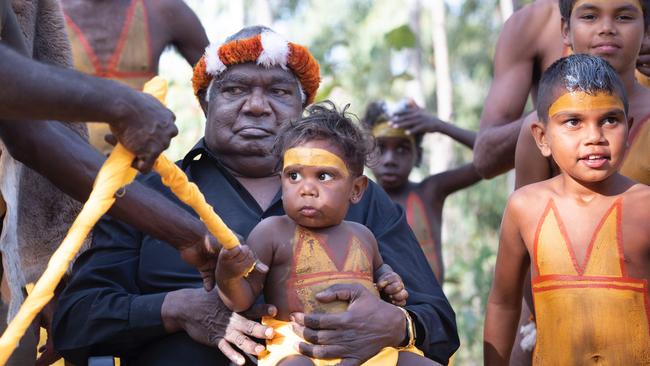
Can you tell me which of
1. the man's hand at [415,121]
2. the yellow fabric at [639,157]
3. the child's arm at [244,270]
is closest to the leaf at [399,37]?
the man's hand at [415,121]

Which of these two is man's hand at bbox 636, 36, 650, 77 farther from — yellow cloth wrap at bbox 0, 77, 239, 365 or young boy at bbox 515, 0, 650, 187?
yellow cloth wrap at bbox 0, 77, 239, 365

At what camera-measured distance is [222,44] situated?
472cm

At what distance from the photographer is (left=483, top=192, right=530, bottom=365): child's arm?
4.18 meters

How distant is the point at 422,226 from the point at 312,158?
446 cm

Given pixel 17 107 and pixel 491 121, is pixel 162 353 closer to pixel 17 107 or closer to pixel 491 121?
pixel 17 107

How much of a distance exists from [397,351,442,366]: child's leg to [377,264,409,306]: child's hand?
20 cm

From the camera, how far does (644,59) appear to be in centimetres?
506

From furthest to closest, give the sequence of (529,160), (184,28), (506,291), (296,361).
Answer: (184,28)
(529,160)
(506,291)
(296,361)

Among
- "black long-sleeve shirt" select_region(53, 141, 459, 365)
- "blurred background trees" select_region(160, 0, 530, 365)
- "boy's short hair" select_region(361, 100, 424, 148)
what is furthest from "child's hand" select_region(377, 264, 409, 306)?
"blurred background trees" select_region(160, 0, 530, 365)

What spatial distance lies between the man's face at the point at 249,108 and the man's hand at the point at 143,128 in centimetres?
151

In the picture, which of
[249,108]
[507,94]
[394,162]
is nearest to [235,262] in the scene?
[249,108]

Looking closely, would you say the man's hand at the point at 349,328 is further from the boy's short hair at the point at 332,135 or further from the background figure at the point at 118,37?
the background figure at the point at 118,37

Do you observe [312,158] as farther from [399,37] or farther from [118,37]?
[399,37]

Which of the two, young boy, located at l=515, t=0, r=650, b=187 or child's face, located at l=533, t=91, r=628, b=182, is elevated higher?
young boy, located at l=515, t=0, r=650, b=187
